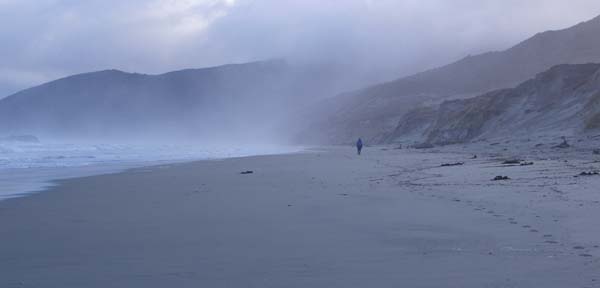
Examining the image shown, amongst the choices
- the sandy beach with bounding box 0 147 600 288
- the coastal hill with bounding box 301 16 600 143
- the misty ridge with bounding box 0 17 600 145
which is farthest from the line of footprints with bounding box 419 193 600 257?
the coastal hill with bounding box 301 16 600 143

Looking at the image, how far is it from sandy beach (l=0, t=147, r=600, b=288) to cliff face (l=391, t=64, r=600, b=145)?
A: 21625mm

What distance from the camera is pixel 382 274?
4.80 m

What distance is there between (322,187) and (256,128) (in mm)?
134823

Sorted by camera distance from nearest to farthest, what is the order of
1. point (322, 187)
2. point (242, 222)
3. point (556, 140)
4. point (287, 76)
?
point (242, 222) < point (322, 187) < point (556, 140) < point (287, 76)

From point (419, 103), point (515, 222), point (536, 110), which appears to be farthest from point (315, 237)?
point (419, 103)

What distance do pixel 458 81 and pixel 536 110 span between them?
76659mm

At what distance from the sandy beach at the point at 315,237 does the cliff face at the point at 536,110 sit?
70.9 ft

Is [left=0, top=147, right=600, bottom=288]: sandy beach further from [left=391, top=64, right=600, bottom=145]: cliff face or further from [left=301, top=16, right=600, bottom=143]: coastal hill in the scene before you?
[left=301, top=16, right=600, bottom=143]: coastal hill

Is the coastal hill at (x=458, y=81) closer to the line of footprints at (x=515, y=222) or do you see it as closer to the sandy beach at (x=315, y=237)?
the sandy beach at (x=315, y=237)

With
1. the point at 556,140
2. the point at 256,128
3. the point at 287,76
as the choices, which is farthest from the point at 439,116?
the point at 287,76

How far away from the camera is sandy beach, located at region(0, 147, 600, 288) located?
4762mm

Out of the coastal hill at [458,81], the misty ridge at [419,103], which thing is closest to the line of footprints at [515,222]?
the misty ridge at [419,103]

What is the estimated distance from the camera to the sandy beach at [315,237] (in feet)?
15.6

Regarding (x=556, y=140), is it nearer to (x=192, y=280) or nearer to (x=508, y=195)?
(x=508, y=195)
